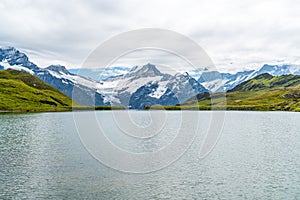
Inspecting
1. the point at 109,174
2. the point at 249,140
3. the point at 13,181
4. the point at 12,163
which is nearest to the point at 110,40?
the point at 109,174

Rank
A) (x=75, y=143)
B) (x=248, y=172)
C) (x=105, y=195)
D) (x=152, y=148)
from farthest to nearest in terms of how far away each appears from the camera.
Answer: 1. (x=75, y=143)
2. (x=152, y=148)
3. (x=248, y=172)
4. (x=105, y=195)

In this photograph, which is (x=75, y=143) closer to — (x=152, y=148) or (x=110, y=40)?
(x=152, y=148)

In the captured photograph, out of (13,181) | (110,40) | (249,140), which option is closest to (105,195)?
(13,181)

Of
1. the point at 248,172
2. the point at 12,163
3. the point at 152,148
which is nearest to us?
the point at 248,172

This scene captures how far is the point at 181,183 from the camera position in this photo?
43094 millimetres

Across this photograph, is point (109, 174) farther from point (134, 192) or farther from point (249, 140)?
point (249, 140)

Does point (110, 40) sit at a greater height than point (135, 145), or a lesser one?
greater

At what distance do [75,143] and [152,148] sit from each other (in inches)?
833

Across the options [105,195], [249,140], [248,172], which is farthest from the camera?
[249,140]

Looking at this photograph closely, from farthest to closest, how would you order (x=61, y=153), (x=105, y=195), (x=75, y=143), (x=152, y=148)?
(x=75, y=143) → (x=152, y=148) → (x=61, y=153) → (x=105, y=195)

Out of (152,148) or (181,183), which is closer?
(181,183)

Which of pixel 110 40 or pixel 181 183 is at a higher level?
pixel 110 40

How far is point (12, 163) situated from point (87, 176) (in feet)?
54.6

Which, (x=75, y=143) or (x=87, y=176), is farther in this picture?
(x=75, y=143)
